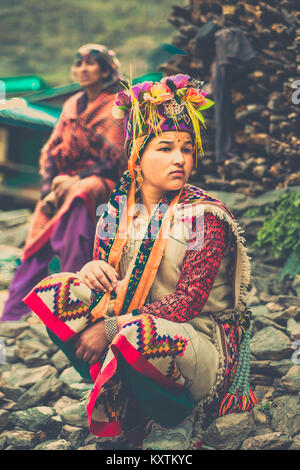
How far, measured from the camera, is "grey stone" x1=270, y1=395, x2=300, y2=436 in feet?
8.78

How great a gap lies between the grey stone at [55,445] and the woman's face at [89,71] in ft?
7.77

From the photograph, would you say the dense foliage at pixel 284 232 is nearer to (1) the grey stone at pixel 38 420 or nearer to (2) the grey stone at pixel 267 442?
(2) the grey stone at pixel 267 442

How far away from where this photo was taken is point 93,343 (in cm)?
256

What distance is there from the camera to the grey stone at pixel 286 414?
2676 mm

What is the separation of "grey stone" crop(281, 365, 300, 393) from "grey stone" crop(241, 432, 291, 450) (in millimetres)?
322

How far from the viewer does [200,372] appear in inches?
98.4

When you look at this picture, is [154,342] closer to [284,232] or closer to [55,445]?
[55,445]

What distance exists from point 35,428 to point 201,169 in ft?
8.13

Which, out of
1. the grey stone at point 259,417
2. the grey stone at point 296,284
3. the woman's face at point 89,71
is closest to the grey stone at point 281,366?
the grey stone at point 259,417

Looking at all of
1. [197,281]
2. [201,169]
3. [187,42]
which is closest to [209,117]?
[201,169]

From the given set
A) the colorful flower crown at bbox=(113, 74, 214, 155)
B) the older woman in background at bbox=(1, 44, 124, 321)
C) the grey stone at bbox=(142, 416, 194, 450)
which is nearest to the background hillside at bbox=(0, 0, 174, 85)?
the older woman in background at bbox=(1, 44, 124, 321)

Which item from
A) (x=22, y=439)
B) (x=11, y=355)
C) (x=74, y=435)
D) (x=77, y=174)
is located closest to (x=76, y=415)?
(x=74, y=435)

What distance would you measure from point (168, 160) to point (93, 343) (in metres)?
0.94

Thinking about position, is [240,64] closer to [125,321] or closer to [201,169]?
[201,169]
